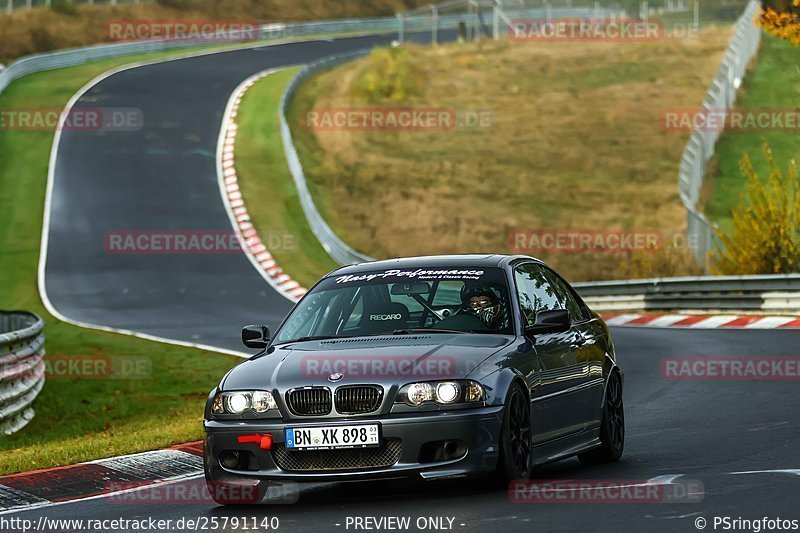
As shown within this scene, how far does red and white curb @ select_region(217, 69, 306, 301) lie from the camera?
3609cm

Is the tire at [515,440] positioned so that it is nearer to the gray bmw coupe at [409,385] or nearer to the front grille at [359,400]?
the gray bmw coupe at [409,385]

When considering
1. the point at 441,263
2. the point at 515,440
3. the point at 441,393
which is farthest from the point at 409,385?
the point at 441,263

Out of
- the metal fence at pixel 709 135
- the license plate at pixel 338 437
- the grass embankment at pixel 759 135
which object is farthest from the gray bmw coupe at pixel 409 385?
the grass embankment at pixel 759 135

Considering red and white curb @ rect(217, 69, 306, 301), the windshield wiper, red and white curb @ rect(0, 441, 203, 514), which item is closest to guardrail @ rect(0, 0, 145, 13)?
red and white curb @ rect(217, 69, 306, 301)

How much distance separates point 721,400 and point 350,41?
6772cm

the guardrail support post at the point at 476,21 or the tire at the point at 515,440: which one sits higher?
the guardrail support post at the point at 476,21

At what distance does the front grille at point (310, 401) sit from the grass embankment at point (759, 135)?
31.4 m

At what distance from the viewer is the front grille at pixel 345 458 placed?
8.95 metres

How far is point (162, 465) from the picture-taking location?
11891 mm

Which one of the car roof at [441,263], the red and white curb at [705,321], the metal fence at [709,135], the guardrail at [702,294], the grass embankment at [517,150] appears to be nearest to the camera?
the car roof at [441,263]

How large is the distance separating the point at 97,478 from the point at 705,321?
1756cm

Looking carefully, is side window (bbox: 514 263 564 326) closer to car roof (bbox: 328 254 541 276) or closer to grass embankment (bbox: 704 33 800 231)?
car roof (bbox: 328 254 541 276)

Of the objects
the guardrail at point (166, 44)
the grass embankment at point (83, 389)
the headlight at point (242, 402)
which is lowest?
the grass embankment at point (83, 389)

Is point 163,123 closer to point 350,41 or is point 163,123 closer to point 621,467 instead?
point 350,41
